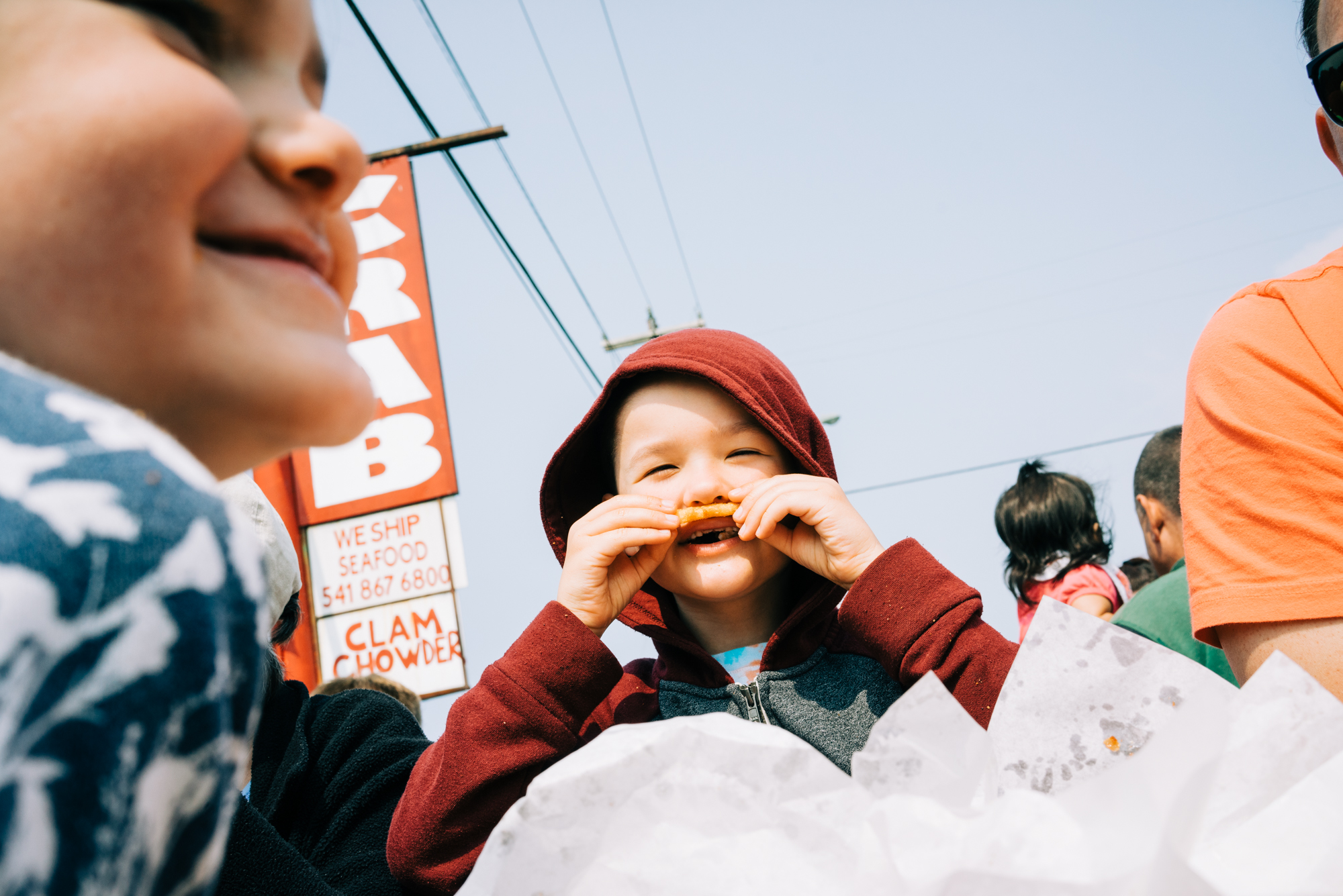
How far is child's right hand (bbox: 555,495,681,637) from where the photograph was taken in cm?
160

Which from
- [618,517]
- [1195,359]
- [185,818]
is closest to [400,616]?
[618,517]

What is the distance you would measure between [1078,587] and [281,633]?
3527mm

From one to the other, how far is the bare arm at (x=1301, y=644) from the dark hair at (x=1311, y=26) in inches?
41.5

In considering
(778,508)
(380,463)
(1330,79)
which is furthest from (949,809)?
(380,463)

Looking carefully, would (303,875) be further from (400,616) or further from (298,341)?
(400,616)

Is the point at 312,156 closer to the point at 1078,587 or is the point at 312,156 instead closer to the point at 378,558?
the point at 1078,587

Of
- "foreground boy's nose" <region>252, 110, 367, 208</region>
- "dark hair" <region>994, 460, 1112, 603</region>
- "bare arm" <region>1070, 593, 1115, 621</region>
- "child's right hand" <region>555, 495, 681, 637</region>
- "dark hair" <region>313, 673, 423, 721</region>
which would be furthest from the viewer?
"dark hair" <region>994, 460, 1112, 603</region>

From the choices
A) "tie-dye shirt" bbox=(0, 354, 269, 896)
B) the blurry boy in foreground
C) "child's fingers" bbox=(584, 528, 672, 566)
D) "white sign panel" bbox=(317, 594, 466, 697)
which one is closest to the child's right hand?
"child's fingers" bbox=(584, 528, 672, 566)

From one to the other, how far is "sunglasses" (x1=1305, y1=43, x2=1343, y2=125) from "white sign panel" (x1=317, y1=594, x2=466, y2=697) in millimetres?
6706

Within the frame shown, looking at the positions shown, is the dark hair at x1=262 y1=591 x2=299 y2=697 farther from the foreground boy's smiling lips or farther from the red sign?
the red sign

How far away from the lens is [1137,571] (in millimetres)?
5578

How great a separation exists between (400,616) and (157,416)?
7.17 metres

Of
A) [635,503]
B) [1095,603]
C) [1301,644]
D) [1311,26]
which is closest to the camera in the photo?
[1301,644]

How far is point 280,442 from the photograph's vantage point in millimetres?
489
